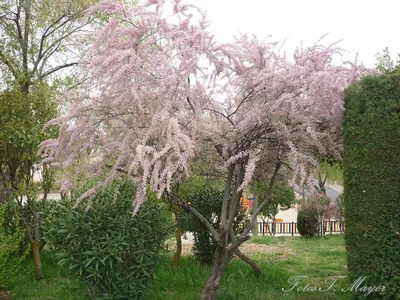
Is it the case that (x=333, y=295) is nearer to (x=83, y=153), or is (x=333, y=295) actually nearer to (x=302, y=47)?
(x=302, y=47)

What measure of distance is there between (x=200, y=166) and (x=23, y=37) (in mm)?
11499

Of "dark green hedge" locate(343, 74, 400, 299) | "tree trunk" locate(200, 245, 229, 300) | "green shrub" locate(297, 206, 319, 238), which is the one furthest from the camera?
"green shrub" locate(297, 206, 319, 238)

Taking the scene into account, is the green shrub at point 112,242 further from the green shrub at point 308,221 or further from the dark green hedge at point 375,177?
the green shrub at point 308,221

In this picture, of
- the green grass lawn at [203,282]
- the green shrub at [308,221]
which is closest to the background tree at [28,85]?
the green grass lawn at [203,282]

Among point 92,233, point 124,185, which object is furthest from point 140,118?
point 92,233

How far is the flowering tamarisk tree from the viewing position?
4.34 m

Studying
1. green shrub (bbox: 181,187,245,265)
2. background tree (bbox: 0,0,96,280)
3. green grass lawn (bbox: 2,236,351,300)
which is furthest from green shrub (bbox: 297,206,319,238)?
background tree (bbox: 0,0,96,280)

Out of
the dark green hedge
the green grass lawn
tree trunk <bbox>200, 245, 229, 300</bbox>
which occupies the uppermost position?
the dark green hedge

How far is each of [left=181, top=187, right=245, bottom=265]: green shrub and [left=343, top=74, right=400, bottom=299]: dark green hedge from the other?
3287 mm

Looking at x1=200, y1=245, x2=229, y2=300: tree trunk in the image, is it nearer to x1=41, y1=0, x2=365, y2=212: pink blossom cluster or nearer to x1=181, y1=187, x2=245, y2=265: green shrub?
x1=41, y1=0, x2=365, y2=212: pink blossom cluster

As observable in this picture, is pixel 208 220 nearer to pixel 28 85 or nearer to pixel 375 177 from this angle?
pixel 375 177

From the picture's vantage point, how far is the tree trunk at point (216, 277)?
544 cm

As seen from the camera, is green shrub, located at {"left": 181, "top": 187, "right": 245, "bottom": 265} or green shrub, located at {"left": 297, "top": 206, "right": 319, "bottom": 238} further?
green shrub, located at {"left": 297, "top": 206, "right": 319, "bottom": 238}

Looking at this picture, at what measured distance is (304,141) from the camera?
5.25 m
